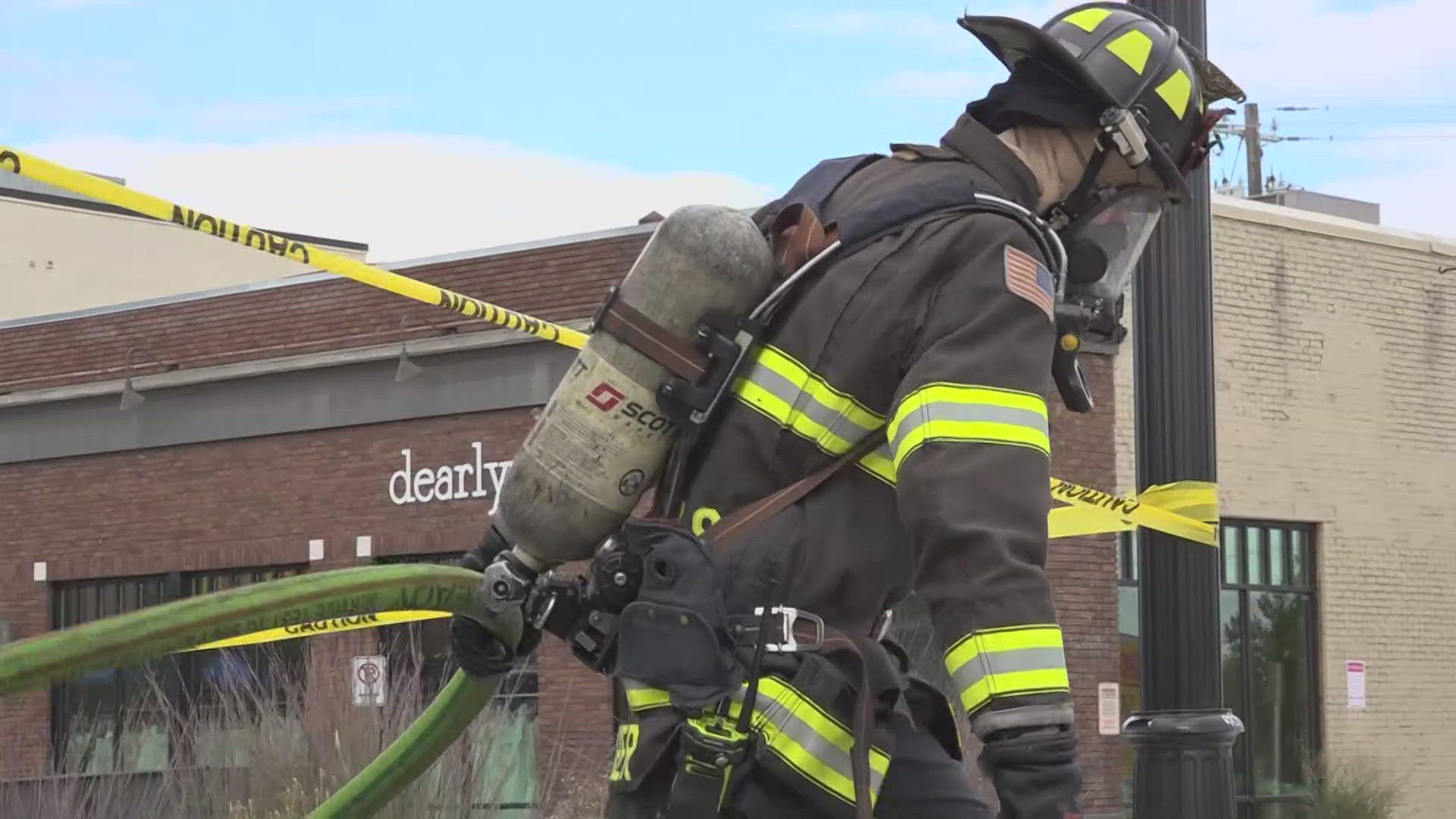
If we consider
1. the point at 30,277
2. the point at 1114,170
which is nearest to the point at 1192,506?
the point at 1114,170

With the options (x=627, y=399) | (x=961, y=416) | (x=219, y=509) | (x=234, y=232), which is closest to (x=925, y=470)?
(x=961, y=416)

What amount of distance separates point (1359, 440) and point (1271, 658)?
101 inches

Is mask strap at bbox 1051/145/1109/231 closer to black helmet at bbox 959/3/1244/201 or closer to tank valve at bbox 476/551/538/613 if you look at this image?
black helmet at bbox 959/3/1244/201

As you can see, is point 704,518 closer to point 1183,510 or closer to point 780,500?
point 780,500

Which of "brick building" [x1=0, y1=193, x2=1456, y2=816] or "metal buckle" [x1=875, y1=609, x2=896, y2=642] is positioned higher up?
"brick building" [x1=0, y1=193, x2=1456, y2=816]

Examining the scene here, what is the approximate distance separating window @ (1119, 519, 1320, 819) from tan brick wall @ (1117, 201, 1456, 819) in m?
0.20

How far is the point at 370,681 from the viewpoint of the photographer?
35.5 feet

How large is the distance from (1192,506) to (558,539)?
2.78 meters

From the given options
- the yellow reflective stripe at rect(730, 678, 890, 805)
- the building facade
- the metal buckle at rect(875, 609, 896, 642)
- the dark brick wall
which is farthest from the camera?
the building facade

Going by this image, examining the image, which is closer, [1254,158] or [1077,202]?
[1077,202]

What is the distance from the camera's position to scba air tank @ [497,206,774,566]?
134 inches

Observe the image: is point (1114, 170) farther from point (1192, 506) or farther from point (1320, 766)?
point (1320, 766)

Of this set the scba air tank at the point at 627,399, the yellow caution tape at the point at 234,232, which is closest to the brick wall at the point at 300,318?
the yellow caution tape at the point at 234,232

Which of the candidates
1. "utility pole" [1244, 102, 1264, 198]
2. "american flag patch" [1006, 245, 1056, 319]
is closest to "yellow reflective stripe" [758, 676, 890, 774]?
"american flag patch" [1006, 245, 1056, 319]
